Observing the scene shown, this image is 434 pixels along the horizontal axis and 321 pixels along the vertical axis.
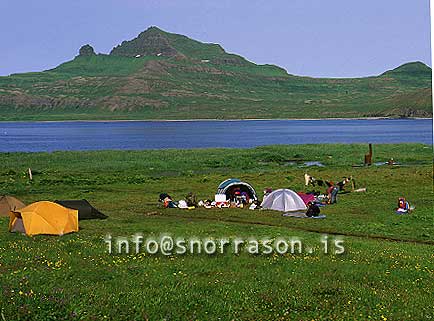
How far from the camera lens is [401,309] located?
1630cm

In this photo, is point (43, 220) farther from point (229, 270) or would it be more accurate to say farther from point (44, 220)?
point (229, 270)

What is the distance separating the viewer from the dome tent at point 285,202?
3991 cm

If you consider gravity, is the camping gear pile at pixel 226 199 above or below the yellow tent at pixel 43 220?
below

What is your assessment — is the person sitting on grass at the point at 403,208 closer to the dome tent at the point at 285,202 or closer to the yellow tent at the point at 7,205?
the dome tent at the point at 285,202

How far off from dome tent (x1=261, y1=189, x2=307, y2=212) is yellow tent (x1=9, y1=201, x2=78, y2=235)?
617 inches

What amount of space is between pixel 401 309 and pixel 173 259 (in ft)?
31.2

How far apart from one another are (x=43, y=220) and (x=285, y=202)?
17.9 metres

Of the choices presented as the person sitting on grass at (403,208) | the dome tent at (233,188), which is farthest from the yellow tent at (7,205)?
the person sitting on grass at (403,208)

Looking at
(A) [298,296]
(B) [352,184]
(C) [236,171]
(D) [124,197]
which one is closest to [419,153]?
(C) [236,171]

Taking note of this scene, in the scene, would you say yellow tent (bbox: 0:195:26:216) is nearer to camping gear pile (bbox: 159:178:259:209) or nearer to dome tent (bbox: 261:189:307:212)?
camping gear pile (bbox: 159:178:259:209)

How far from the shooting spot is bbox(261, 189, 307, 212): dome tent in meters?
39.9

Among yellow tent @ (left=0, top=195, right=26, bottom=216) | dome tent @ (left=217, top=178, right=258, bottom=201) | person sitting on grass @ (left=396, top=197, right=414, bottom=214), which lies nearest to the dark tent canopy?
yellow tent @ (left=0, top=195, right=26, bottom=216)

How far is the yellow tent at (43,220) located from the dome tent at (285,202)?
51.4 feet

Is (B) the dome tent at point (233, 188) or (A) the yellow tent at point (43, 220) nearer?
(A) the yellow tent at point (43, 220)
